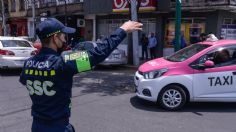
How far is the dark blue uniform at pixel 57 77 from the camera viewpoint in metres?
2.69

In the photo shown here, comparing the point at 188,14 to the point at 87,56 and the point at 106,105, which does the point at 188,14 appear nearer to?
the point at 106,105

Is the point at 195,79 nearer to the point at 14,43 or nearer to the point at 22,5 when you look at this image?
the point at 14,43

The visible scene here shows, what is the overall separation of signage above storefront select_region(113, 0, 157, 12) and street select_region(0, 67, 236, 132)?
9.03 m

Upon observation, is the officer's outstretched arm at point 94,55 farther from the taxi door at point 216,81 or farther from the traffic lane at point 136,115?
the taxi door at point 216,81

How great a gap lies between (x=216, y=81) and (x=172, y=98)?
100 centimetres

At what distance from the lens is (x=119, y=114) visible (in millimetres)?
7223

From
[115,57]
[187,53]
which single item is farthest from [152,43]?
[187,53]

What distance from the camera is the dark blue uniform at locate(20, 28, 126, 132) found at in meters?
2.69

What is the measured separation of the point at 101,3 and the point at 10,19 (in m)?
19.3

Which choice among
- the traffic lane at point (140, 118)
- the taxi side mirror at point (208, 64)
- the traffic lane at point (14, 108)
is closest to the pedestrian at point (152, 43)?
the traffic lane at point (14, 108)

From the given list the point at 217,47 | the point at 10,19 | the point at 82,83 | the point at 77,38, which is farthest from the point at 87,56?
the point at 10,19

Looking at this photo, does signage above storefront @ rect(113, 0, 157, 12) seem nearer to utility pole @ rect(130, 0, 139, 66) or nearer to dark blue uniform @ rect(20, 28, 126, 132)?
utility pole @ rect(130, 0, 139, 66)

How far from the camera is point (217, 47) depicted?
7.73 m

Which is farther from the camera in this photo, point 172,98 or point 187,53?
point 187,53
